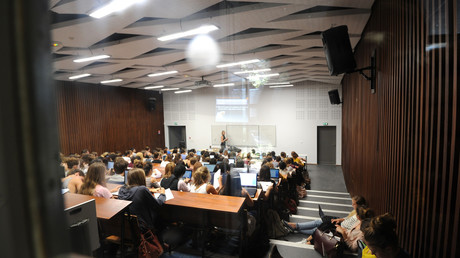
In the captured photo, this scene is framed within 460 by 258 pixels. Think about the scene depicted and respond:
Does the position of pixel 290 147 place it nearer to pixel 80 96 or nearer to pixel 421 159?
pixel 80 96

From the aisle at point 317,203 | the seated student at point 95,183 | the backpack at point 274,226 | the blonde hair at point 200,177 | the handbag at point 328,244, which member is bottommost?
the aisle at point 317,203

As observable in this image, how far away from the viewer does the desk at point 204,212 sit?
9.54 ft

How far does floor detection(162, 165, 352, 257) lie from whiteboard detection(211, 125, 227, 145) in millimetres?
4648

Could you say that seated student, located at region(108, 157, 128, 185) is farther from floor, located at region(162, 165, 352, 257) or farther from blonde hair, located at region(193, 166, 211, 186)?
floor, located at region(162, 165, 352, 257)

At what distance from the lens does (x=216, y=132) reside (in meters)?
12.6

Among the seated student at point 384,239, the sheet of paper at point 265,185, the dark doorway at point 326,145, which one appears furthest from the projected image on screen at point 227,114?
the seated student at point 384,239

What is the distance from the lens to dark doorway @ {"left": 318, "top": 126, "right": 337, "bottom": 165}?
1102 centimetres

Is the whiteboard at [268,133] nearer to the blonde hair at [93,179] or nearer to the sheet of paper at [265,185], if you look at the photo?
the sheet of paper at [265,185]

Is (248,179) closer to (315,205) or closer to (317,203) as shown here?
(315,205)

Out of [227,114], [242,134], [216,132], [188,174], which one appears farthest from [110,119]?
[188,174]

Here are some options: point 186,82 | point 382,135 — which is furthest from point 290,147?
point 382,135

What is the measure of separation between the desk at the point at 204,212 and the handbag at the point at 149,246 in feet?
1.30

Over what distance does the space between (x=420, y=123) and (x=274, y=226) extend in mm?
2689

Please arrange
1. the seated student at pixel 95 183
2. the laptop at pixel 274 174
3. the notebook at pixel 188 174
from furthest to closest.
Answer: the laptop at pixel 274 174 < the notebook at pixel 188 174 < the seated student at pixel 95 183
